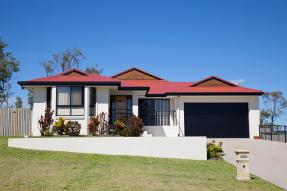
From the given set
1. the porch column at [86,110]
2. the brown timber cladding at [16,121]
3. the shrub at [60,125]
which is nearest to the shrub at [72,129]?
the shrub at [60,125]

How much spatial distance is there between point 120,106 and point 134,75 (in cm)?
726

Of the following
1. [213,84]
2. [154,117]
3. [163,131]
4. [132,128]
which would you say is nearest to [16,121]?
[132,128]

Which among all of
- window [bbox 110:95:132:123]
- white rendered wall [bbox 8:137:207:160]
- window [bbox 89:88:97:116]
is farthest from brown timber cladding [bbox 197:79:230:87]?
white rendered wall [bbox 8:137:207:160]

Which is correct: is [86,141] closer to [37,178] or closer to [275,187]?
[37,178]

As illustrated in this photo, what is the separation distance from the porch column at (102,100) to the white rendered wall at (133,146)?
4796mm

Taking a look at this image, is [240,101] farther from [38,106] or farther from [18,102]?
[18,102]

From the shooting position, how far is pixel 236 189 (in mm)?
9219

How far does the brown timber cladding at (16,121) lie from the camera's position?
74.4ft

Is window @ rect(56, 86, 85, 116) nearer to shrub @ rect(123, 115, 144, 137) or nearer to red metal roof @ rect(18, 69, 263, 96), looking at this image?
red metal roof @ rect(18, 69, 263, 96)

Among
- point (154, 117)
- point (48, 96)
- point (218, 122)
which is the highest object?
point (48, 96)

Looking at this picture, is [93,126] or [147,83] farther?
[147,83]

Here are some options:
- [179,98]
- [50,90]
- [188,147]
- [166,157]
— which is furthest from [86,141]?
[179,98]

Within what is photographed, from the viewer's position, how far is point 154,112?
25.8 meters

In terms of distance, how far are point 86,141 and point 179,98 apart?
11.3 meters
